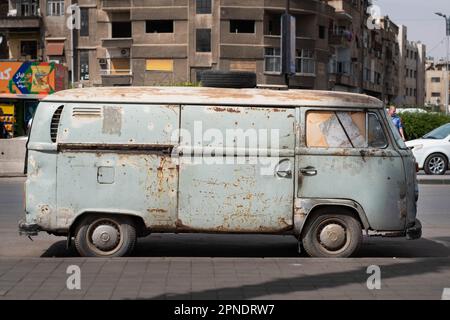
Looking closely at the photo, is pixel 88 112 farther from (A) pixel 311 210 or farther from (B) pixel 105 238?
(A) pixel 311 210

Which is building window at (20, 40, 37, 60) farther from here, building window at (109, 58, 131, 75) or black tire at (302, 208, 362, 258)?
black tire at (302, 208, 362, 258)

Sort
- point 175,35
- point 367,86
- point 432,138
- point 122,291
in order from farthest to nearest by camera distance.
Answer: point 367,86 < point 175,35 < point 432,138 < point 122,291

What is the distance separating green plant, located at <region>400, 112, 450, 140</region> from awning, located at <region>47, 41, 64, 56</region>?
108 feet

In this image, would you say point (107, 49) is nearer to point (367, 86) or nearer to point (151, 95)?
point (367, 86)

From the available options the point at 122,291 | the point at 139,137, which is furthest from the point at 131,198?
the point at 122,291

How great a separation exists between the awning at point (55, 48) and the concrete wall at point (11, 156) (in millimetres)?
38940

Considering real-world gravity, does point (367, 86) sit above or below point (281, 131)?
above

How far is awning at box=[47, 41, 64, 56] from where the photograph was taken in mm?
62938

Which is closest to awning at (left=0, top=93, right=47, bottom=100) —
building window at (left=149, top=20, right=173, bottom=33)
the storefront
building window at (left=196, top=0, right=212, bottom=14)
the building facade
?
the storefront

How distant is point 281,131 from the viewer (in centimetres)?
929

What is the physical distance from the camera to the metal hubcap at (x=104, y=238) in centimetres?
937

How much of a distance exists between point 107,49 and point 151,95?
2117 inches

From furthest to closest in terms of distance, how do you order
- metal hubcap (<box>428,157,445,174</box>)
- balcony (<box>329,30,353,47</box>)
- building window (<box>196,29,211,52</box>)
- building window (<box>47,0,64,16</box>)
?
balcony (<box>329,30,353,47</box>) < building window (<box>47,0,64,16</box>) < building window (<box>196,29,211,52</box>) < metal hubcap (<box>428,157,445,174</box>)

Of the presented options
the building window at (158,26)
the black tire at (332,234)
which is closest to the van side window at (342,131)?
the black tire at (332,234)
